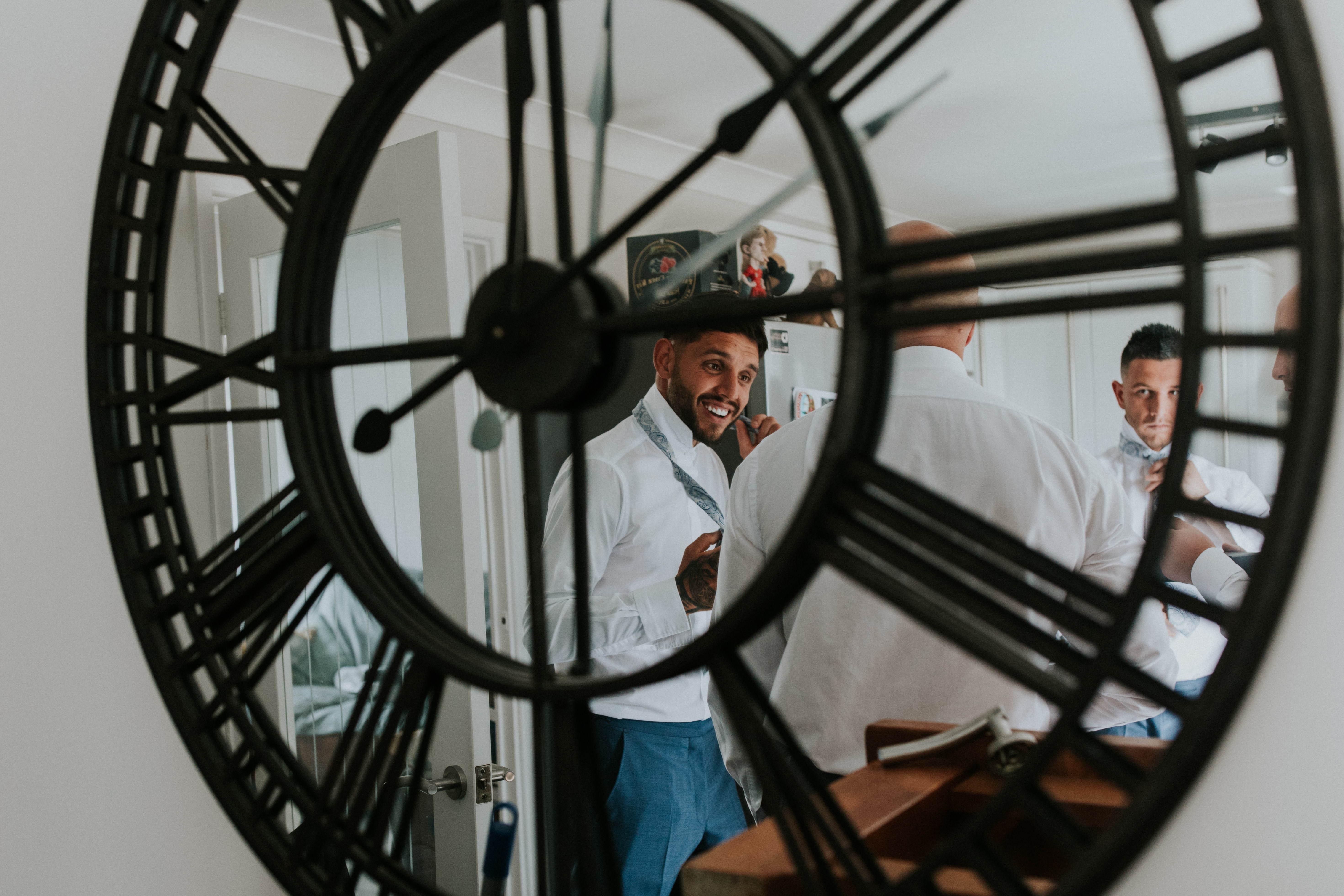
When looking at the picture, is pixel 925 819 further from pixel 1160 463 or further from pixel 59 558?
pixel 1160 463

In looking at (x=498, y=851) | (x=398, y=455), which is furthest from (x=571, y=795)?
(x=398, y=455)

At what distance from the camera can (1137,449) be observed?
96.3 inches

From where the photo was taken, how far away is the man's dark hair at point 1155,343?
241 cm

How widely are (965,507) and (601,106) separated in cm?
81

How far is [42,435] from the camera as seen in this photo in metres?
0.86

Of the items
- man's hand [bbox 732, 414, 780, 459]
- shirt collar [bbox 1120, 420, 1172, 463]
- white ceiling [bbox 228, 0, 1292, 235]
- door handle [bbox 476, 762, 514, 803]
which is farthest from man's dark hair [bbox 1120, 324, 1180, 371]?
door handle [bbox 476, 762, 514, 803]

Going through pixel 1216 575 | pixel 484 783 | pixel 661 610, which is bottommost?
pixel 484 783

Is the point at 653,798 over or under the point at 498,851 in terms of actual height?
under

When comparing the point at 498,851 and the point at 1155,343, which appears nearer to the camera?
the point at 498,851

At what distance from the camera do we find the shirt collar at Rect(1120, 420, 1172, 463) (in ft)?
7.96

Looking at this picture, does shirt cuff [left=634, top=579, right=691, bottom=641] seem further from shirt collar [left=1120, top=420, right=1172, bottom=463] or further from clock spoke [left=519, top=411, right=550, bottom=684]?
clock spoke [left=519, top=411, right=550, bottom=684]

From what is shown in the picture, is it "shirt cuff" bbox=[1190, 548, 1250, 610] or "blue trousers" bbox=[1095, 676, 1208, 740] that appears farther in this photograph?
"blue trousers" bbox=[1095, 676, 1208, 740]

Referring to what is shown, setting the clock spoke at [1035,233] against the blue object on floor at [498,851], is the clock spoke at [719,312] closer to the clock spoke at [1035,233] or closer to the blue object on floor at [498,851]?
the clock spoke at [1035,233]

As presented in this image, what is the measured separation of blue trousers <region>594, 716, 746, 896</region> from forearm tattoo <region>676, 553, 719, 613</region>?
25 centimetres
